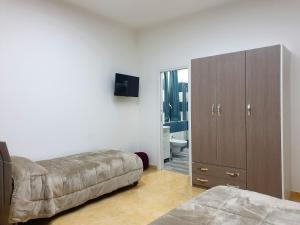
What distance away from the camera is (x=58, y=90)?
3.52 meters

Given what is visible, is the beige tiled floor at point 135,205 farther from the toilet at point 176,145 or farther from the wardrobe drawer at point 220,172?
the toilet at point 176,145

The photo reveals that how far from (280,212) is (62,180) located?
2.13 metres

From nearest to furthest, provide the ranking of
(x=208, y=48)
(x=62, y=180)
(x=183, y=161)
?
(x=62, y=180), (x=208, y=48), (x=183, y=161)

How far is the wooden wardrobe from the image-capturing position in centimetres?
288

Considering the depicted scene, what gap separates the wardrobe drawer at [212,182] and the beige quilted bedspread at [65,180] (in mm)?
879

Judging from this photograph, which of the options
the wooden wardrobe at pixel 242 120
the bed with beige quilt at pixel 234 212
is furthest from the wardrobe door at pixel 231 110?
the bed with beige quilt at pixel 234 212

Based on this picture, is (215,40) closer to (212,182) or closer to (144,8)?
(144,8)

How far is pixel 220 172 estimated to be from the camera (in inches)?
131

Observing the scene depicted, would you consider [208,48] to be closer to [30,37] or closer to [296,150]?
[296,150]

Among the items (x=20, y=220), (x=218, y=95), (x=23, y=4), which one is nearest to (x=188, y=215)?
(x=20, y=220)

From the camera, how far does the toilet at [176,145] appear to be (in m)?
5.70

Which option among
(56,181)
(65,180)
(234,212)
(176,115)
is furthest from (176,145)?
(234,212)

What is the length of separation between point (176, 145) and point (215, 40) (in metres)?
2.77

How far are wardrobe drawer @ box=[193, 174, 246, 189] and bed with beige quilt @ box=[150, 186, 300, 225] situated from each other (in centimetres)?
→ 164
